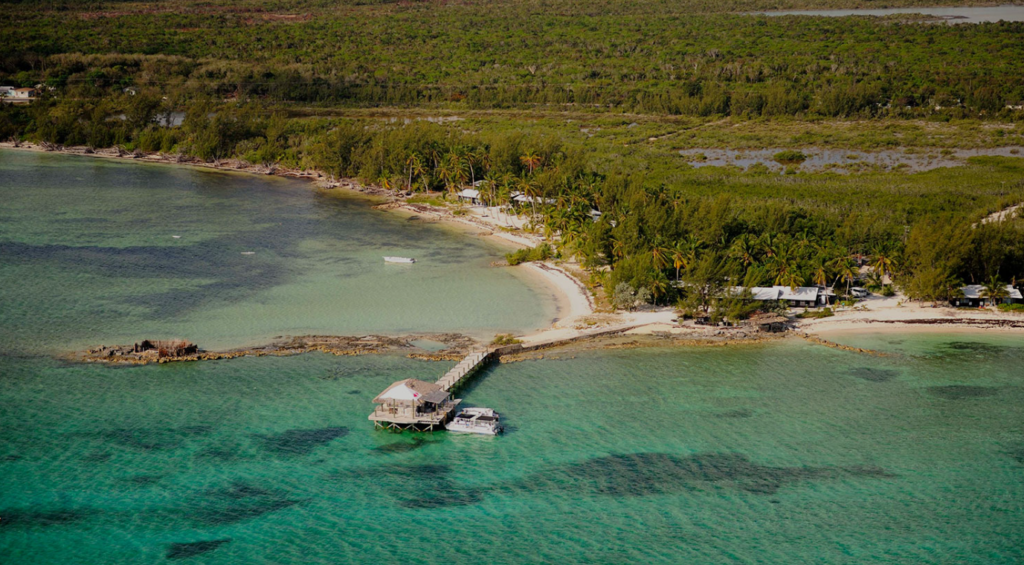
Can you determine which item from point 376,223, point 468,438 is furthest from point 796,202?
point 468,438

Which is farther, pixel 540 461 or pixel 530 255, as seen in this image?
pixel 530 255

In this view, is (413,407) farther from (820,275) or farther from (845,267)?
(845,267)

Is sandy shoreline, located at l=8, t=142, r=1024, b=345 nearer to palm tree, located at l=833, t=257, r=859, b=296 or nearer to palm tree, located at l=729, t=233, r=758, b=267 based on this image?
palm tree, located at l=833, t=257, r=859, b=296

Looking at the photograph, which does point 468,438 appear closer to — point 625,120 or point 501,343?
point 501,343

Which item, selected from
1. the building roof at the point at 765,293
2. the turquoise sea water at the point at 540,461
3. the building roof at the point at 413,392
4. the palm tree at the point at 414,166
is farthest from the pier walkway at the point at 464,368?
the palm tree at the point at 414,166

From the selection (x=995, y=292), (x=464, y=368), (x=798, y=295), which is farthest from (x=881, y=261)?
(x=464, y=368)

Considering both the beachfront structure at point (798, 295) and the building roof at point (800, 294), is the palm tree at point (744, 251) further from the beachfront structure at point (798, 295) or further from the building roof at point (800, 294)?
the building roof at point (800, 294)
